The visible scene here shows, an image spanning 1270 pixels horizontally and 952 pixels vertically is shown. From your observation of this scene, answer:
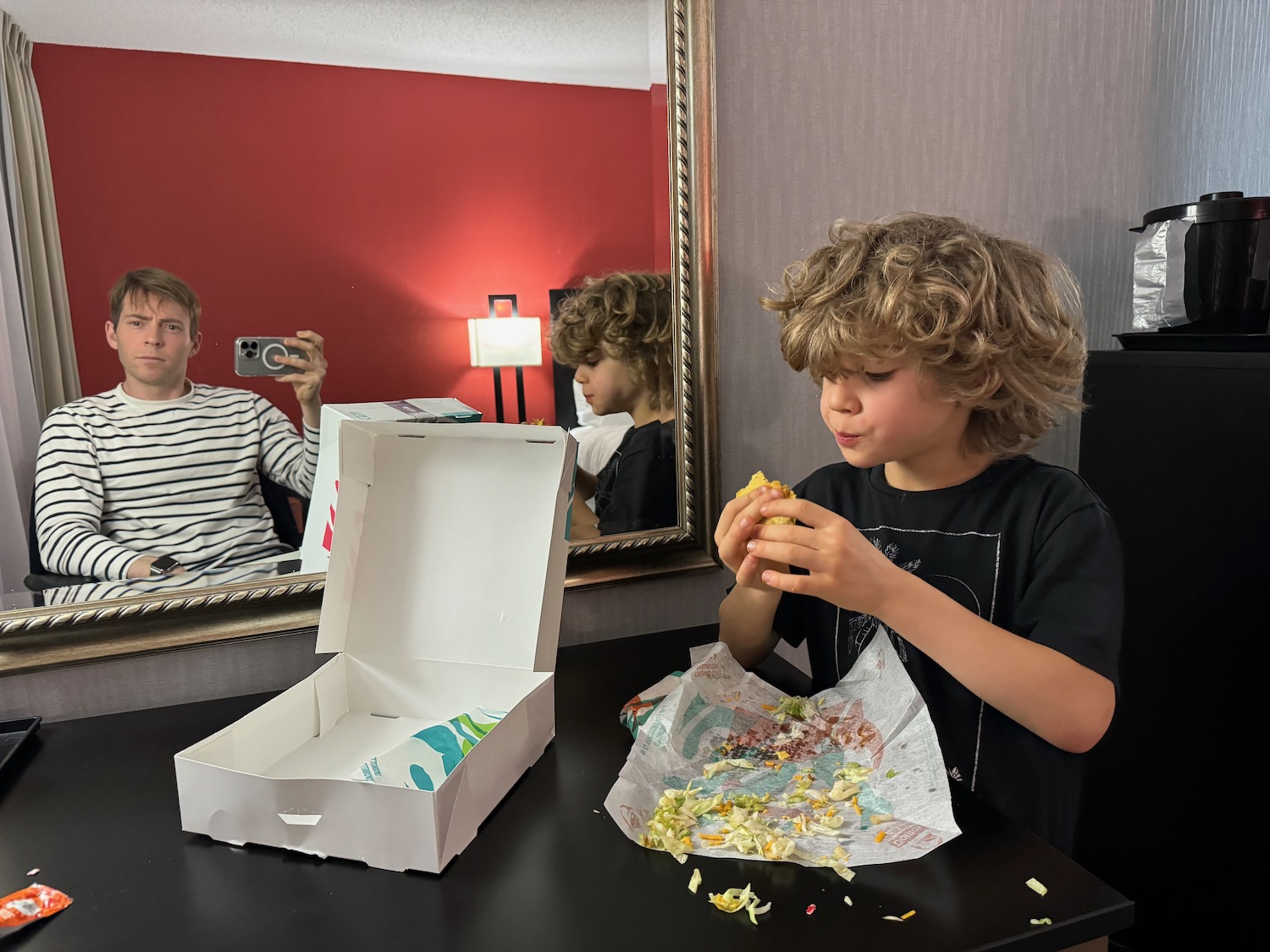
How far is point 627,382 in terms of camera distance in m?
1.26

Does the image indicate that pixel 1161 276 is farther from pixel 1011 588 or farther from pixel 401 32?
pixel 401 32

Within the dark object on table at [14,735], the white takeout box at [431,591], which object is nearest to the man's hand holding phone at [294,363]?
the white takeout box at [431,591]

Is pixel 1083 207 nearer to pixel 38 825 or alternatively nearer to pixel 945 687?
pixel 945 687

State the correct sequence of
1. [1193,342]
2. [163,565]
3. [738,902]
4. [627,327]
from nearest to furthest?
[738,902] < [163,565] < [627,327] < [1193,342]

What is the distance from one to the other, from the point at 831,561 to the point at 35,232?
0.93 m

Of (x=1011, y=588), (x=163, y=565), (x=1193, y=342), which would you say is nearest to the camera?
(x=1011, y=588)

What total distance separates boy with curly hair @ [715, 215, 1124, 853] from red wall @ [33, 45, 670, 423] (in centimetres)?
32

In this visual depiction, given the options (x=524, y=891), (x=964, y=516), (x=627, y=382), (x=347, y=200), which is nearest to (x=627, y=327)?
(x=627, y=382)

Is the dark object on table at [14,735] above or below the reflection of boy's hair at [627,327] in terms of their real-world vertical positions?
below

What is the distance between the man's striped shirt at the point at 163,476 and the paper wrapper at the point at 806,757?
0.53 m

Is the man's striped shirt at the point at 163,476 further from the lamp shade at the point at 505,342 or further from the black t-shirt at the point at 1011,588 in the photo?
the black t-shirt at the point at 1011,588

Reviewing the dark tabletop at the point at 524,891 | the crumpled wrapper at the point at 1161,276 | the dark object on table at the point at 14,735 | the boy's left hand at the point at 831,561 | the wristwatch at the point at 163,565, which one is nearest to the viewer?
the dark tabletop at the point at 524,891

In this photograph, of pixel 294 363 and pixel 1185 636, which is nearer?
pixel 294 363

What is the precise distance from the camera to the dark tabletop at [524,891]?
2.18 ft
